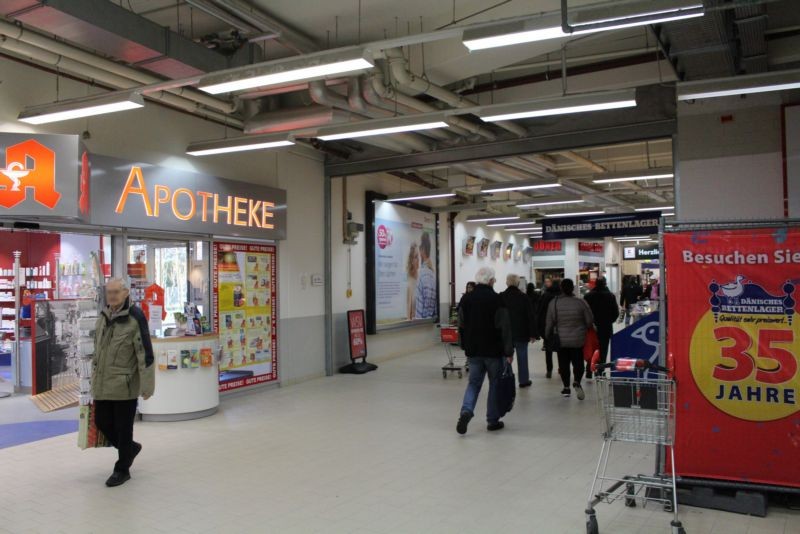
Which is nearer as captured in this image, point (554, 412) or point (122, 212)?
point (122, 212)

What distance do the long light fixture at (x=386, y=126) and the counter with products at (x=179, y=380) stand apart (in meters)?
2.79

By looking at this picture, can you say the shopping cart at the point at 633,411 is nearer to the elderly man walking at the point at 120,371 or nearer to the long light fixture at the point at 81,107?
the elderly man walking at the point at 120,371

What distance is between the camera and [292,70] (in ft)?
15.6

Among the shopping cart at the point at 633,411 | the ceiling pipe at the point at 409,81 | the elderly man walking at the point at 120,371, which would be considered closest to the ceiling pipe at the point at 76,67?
the elderly man walking at the point at 120,371

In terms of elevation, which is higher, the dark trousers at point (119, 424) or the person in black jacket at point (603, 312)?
the person in black jacket at point (603, 312)

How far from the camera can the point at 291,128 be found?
715cm

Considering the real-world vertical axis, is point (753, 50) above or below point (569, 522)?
above

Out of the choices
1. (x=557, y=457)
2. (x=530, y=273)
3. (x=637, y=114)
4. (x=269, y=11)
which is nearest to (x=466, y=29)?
(x=269, y=11)

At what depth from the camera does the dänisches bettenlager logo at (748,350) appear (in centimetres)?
398

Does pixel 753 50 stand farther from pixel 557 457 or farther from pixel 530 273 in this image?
pixel 530 273

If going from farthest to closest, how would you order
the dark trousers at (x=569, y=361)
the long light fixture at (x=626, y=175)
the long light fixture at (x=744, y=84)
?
the long light fixture at (x=626, y=175)
the dark trousers at (x=569, y=361)
the long light fixture at (x=744, y=84)

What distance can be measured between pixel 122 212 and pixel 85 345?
163 cm

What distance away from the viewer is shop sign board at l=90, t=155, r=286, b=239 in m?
6.55

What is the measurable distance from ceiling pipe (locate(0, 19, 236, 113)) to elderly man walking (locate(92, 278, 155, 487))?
2114 mm
